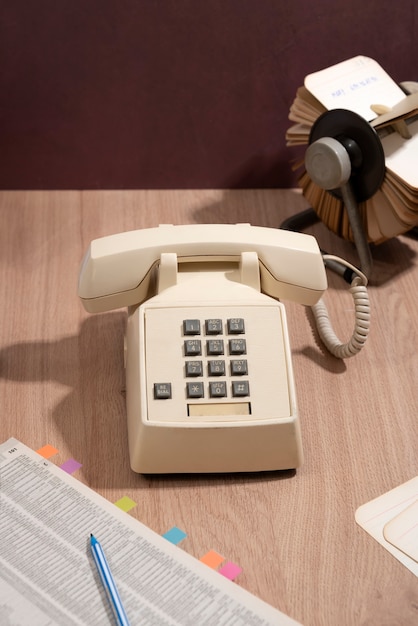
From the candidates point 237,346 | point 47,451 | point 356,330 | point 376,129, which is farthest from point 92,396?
point 376,129

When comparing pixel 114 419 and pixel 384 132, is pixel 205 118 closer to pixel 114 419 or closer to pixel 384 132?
pixel 384 132

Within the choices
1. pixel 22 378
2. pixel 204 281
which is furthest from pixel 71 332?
pixel 204 281

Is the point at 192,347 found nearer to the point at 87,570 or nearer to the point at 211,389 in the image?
the point at 211,389

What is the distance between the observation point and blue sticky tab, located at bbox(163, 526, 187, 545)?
82 cm

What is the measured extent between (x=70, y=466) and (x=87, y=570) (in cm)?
15

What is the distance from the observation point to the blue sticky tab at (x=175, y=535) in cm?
82

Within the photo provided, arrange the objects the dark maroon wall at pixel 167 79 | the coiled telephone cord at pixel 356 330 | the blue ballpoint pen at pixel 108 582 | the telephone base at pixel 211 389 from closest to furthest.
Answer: the blue ballpoint pen at pixel 108 582 < the telephone base at pixel 211 389 < the coiled telephone cord at pixel 356 330 < the dark maroon wall at pixel 167 79

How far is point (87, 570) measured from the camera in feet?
2.54

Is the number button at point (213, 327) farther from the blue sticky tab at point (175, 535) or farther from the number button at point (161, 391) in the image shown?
the blue sticky tab at point (175, 535)

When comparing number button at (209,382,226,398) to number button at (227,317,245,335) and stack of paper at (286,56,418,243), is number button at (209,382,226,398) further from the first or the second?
stack of paper at (286,56,418,243)

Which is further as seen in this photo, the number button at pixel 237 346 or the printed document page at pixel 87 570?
the number button at pixel 237 346

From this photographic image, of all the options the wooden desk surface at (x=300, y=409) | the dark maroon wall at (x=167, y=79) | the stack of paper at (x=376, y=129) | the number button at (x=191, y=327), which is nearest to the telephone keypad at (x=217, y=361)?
the number button at (x=191, y=327)

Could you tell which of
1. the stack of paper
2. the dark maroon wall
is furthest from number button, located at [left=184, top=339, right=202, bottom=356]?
the dark maroon wall

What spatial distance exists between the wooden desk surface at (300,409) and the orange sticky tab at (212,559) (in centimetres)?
1
